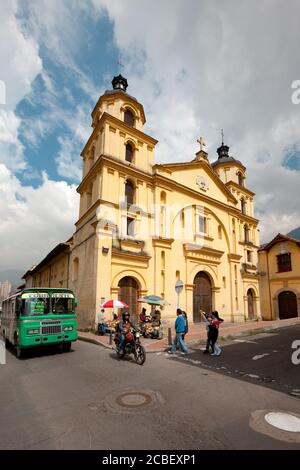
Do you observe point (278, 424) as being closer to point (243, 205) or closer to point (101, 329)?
point (101, 329)

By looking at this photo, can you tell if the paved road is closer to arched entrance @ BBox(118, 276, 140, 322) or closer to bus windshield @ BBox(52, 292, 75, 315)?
bus windshield @ BBox(52, 292, 75, 315)

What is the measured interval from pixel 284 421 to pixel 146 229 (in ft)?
53.7

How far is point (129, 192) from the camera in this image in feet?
68.3

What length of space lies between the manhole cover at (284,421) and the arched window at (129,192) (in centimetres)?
1699

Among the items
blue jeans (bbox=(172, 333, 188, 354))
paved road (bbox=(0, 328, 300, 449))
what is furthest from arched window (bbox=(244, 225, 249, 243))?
paved road (bbox=(0, 328, 300, 449))

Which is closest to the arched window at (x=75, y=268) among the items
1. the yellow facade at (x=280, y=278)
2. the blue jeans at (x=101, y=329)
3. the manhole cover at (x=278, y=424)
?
the blue jeans at (x=101, y=329)

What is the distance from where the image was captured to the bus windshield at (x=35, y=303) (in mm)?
10617

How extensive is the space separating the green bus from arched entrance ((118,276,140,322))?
272 inches

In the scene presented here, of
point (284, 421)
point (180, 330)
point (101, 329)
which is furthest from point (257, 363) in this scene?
point (101, 329)

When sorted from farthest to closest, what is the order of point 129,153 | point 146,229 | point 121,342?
point 129,153, point 146,229, point 121,342

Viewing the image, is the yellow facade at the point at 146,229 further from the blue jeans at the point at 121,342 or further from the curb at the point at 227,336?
the blue jeans at the point at 121,342

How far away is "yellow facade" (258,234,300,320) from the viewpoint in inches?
1120

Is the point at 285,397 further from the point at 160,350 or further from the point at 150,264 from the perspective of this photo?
the point at 150,264
